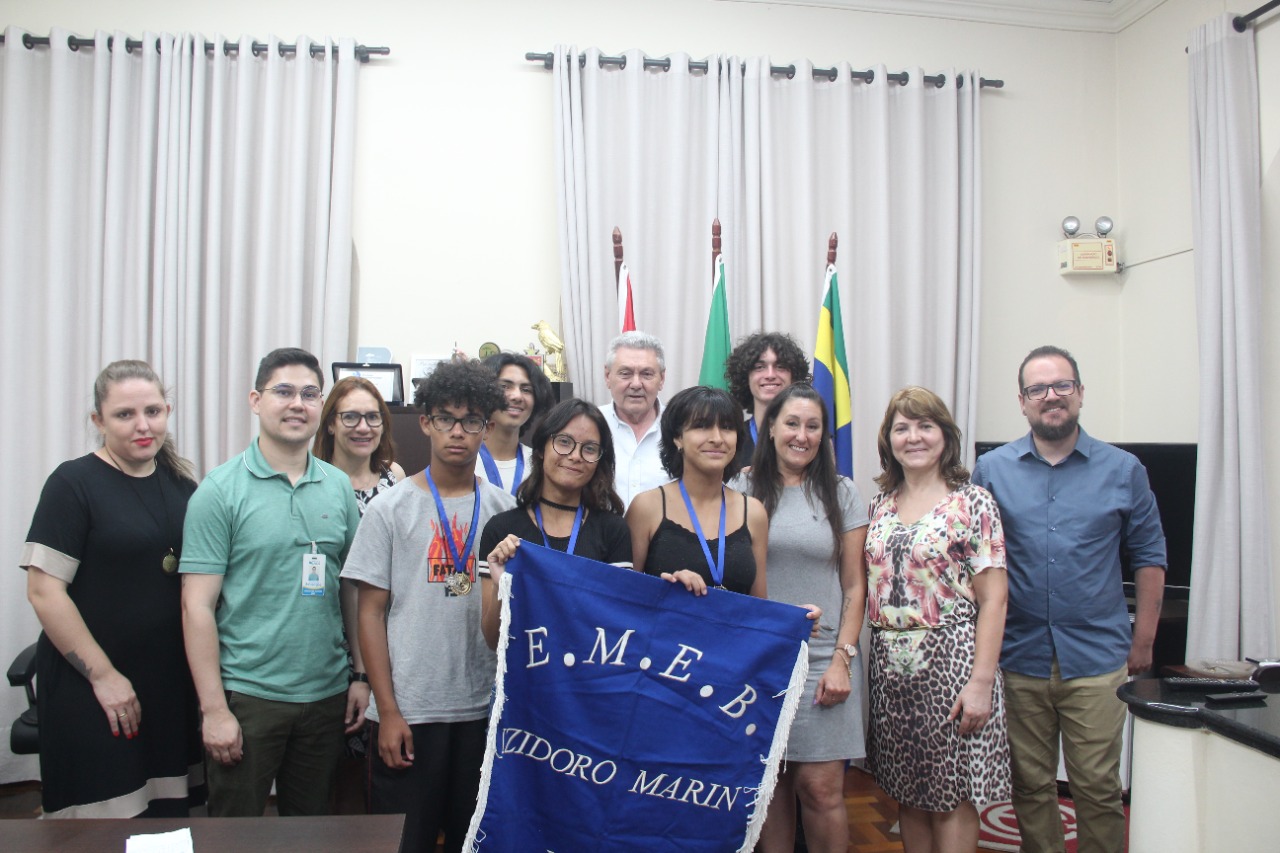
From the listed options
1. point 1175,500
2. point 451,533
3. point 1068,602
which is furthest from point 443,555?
Result: point 1175,500

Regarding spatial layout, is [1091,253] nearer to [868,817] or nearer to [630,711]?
[868,817]

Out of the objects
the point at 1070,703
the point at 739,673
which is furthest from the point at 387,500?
the point at 1070,703

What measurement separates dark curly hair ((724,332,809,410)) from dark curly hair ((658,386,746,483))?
2.22 ft

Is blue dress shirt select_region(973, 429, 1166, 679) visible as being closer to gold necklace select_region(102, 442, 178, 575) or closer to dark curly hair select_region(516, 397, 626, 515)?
dark curly hair select_region(516, 397, 626, 515)

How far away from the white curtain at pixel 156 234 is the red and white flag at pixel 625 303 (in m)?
1.25

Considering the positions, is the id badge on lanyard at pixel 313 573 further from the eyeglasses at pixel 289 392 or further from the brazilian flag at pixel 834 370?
the brazilian flag at pixel 834 370

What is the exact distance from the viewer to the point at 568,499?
77.7 inches

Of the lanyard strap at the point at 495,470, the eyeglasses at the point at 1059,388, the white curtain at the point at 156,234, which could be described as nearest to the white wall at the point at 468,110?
the white curtain at the point at 156,234

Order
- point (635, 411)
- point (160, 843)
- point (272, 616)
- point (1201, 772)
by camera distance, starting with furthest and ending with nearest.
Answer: point (635, 411) → point (272, 616) → point (1201, 772) → point (160, 843)

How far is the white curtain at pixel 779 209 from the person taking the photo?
4.07 meters

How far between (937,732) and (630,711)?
0.82m

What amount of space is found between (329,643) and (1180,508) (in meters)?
3.51

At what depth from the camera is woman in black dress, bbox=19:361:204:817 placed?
1.98 meters

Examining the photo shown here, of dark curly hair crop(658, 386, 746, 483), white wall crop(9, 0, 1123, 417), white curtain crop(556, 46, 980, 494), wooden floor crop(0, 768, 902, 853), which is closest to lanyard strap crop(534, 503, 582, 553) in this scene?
dark curly hair crop(658, 386, 746, 483)
